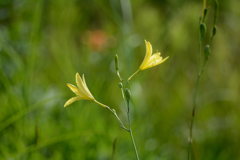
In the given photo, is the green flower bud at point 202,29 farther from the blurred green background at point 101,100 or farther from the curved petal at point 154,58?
the blurred green background at point 101,100

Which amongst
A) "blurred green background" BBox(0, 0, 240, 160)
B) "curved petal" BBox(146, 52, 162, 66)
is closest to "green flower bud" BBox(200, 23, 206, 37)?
"curved petal" BBox(146, 52, 162, 66)

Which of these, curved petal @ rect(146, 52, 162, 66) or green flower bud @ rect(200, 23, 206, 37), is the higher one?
green flower bud @ rect(200, 23, 206, 37)

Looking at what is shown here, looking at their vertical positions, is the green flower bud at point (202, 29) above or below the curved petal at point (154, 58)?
above

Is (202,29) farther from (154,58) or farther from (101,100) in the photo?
(101,100)

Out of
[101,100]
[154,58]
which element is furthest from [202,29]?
[101,100]

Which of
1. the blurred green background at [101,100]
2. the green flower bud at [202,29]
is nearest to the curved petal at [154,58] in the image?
the green flower bud at [202,29]

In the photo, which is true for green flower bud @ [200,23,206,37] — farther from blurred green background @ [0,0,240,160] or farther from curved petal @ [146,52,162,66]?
blurred green background @ [0,0,240,160]

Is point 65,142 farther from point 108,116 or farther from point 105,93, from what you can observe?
point 108,116

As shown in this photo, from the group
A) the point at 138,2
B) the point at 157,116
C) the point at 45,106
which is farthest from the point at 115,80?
the point at 138,2
